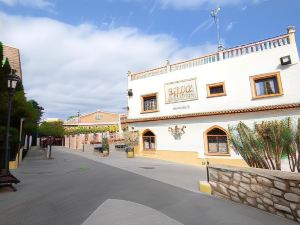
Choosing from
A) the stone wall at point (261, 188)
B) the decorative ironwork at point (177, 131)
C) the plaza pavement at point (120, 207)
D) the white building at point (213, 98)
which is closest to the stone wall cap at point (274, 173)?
the stone wall at point (261, 188)

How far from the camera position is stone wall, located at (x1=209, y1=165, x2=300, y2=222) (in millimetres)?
5020

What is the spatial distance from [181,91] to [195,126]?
10.8 feet

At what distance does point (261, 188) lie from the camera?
5.86 m

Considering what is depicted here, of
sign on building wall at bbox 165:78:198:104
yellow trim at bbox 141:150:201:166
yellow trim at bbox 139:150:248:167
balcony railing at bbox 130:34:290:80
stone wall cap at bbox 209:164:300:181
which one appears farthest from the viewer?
sign on building wall at bbox 165:78:198:104

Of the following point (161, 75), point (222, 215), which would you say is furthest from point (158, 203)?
point (161, 75)

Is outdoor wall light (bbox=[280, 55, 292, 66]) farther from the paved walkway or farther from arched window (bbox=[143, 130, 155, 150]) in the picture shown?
arched window (bbox=[143, 130, 155, 150])

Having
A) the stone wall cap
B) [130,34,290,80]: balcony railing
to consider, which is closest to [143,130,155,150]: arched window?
[130,34,290,80]: balcony railing

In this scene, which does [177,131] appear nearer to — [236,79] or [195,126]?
[195,126]

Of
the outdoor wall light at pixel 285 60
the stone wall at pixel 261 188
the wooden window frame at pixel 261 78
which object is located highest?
the outdoor wall light at pixel 285 60

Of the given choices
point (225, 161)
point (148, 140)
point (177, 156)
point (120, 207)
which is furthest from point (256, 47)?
point (120, 207)

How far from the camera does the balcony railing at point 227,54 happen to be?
1611 cm

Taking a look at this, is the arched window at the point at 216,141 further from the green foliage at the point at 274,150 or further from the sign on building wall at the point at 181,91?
the green foliage at the point at 274,150

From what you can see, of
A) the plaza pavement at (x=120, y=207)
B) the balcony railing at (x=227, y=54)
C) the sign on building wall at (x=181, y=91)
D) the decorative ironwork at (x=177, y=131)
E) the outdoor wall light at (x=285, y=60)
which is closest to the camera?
the plaza pavement at (x=120, y=207)

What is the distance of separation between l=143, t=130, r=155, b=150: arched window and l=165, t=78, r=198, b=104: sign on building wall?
3.42 meters
